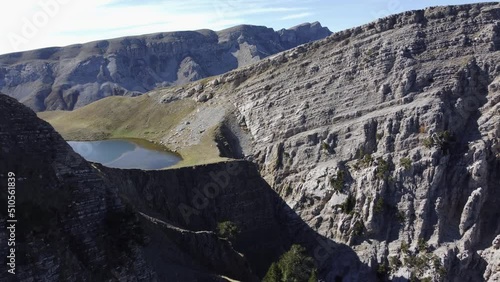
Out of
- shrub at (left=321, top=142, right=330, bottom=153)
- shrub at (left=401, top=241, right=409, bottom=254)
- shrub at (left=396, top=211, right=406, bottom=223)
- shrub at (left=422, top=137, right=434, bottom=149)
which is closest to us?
shrub at (left=401, top=241, right=409, bottom=254)

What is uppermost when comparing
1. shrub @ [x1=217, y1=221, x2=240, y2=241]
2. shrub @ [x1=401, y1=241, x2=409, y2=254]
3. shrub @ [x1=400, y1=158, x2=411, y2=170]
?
shrub @ [x1=400, y1=158, x2=411, y2=170]

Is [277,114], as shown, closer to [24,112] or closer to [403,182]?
[403,182]

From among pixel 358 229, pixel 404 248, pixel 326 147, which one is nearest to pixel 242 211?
pixel 358 229

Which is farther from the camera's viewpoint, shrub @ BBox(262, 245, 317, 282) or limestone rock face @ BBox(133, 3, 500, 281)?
limestone rock face @ BBox(133, 3, 500, 281)

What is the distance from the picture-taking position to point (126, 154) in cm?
6981

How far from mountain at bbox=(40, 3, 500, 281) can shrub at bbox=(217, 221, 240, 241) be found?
1294cm

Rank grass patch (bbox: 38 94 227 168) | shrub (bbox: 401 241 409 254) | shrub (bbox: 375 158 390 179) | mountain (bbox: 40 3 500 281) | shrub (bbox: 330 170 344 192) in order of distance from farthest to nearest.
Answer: grass patch (bbox: 38 94 227 168) → shrub (bbox: 330 170 344 192) → shrub (bbox: 375 158 390 179) → mountain (bbox: 40 3 500 281) → shrub (bbox: 401 241 409 254)

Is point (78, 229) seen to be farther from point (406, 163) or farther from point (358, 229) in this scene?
point (406, 163)

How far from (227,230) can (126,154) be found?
79.9ft

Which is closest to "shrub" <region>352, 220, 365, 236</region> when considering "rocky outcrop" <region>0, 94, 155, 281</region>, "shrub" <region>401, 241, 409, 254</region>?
"shrub" <region>401, 241, 409, 254</region>

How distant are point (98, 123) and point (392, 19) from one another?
5824 centimetres

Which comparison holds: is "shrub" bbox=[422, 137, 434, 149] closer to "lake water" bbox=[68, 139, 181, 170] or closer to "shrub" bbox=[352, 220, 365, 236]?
"shrub" bbox=[352, 220, 365, 236]

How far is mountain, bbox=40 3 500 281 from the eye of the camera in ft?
189

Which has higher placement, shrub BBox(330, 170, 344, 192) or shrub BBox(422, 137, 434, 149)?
shrub BBox(422, 137, 434, 149)
